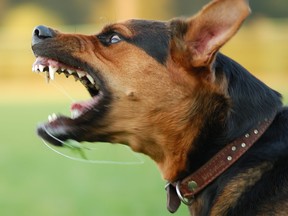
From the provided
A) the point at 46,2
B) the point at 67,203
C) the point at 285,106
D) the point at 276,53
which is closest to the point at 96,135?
the point at 285,106

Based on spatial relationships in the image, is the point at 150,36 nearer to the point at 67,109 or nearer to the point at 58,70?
the point at 58,70

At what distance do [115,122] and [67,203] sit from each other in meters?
3.56

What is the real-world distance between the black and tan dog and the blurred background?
16.0 inches

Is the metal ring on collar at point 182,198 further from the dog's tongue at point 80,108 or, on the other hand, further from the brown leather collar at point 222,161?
the dog's tongue at point 80,108

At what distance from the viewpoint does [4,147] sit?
13109 millimetres

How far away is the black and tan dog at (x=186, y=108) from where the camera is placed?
4105mm

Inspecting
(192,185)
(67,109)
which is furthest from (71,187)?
(67,109)

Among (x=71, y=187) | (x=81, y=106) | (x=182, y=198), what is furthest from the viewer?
(x=71, y=187)

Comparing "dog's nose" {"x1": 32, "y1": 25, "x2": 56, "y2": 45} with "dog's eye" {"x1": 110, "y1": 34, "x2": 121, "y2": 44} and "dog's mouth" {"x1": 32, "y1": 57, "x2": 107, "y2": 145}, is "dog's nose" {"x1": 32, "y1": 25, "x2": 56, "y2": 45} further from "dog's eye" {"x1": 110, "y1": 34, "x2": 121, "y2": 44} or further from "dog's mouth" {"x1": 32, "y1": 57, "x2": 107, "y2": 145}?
"dog's eye" {"x1": 110, "y1": 34, "x2": 121, "y2": 44}

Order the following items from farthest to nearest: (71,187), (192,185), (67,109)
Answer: (67,109)
(71,187)
(192,185)

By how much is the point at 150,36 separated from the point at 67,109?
14423 mm

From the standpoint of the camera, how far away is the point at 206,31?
14.5 ft

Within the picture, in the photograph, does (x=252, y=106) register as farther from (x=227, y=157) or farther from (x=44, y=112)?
(x=44, y=112)

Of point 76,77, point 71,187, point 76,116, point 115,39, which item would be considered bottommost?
point 71,187
